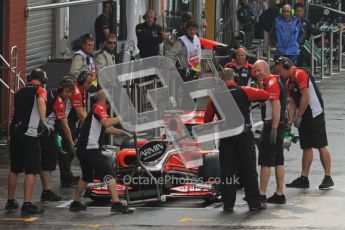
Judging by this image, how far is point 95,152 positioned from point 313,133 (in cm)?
336

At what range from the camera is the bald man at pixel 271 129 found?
49.7 ft

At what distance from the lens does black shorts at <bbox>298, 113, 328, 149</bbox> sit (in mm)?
16531

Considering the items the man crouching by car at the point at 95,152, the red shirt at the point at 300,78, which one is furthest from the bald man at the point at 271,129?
the man crouching by car at the point at 95,152

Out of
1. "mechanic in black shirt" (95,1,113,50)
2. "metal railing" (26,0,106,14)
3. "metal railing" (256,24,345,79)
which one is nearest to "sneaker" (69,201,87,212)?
"metal railing" (26,0,106,14)

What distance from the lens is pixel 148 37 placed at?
76.6 ft

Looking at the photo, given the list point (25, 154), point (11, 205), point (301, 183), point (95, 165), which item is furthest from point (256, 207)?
point (11, 205)

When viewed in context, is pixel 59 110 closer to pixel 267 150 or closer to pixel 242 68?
pixel 267 150

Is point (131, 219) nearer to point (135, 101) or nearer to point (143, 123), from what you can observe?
point (143, 123)

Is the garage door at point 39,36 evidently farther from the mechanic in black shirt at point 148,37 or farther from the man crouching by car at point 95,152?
the man crouching by car at point 95,152

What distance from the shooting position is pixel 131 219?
14.2 metres

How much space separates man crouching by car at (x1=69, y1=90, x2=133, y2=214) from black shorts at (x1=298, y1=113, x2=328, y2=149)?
10.1 ft

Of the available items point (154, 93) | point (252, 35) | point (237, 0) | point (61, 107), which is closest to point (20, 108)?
point (61, 107)

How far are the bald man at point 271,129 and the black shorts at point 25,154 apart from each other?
278 centimetres

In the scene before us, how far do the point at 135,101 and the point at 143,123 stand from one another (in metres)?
2.75
